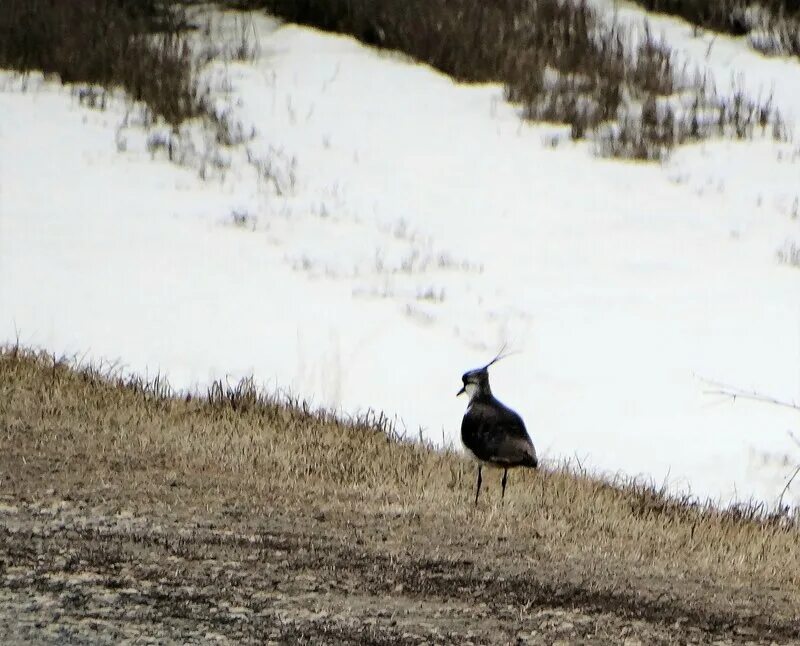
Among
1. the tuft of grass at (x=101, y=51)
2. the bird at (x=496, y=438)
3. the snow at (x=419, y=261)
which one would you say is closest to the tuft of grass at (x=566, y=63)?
the snow at (x=419, y=261)

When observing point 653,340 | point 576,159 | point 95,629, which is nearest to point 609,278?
point 653,340

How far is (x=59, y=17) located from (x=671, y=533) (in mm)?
9528

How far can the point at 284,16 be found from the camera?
1418cm

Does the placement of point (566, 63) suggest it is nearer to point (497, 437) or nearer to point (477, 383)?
point (477, 383)

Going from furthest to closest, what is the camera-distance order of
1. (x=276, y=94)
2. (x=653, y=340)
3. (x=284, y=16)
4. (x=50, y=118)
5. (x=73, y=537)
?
(x=284, y=16), (x=276, y=94), (x=50, y=118), (x=653, y=340), (x=73, y=537)

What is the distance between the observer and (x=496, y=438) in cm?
567

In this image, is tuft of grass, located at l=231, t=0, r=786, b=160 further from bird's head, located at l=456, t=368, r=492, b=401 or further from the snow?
bird's head, located at l=456, t=368, r=492, b=401

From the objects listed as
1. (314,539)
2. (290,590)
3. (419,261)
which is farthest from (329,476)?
(419,261)

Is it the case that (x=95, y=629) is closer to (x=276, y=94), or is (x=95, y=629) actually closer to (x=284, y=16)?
(x=276, y=94)

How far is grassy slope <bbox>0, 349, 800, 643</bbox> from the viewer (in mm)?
4242

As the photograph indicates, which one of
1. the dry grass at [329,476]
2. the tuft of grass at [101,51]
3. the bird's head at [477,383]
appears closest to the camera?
the dry grass at [329,476]

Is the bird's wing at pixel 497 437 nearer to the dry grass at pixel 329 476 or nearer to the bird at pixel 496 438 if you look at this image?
the bird at pixel 496 438

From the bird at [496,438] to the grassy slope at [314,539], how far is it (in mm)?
236

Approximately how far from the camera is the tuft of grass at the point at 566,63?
12.4 m
